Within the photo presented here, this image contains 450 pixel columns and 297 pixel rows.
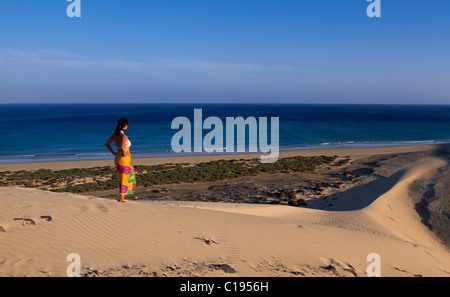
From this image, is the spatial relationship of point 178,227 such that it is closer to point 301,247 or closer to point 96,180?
point 301,247

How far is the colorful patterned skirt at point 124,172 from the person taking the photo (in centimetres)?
677

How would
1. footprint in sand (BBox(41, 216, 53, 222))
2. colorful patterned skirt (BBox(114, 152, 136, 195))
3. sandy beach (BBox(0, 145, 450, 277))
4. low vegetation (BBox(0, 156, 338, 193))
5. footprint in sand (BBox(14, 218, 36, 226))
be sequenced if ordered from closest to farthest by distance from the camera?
sandy beach (BBox(0, 145, 450, 277)) → footprint in sand (BBox(14, 218, 36, 226)) → footprint in sand (BBox(41, 216, 53, 222)) → colorful patterned skirt (BBox(114, 152, 136, 195)) → low vegetation (BBox(0, 156, 338, 193))

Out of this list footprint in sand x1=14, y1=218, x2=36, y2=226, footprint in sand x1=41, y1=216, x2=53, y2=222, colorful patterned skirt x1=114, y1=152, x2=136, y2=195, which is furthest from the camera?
colorful patterned skirt x1=114, y1=152, x2=136, y2=195

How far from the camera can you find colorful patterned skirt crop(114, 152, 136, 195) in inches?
267

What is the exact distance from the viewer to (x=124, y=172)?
22.7 feet

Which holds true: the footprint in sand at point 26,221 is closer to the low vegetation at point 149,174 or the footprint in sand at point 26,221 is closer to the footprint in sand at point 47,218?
the footprint in sand at point 47,218

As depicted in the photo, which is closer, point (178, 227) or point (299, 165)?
point (178, 227)

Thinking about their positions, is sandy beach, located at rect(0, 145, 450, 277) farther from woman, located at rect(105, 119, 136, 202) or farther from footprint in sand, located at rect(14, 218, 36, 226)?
woman, located at rect(105, 119, 136, 202)

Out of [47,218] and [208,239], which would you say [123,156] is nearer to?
[47,218]

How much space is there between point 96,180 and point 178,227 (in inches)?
463

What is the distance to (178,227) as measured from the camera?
251 inches
